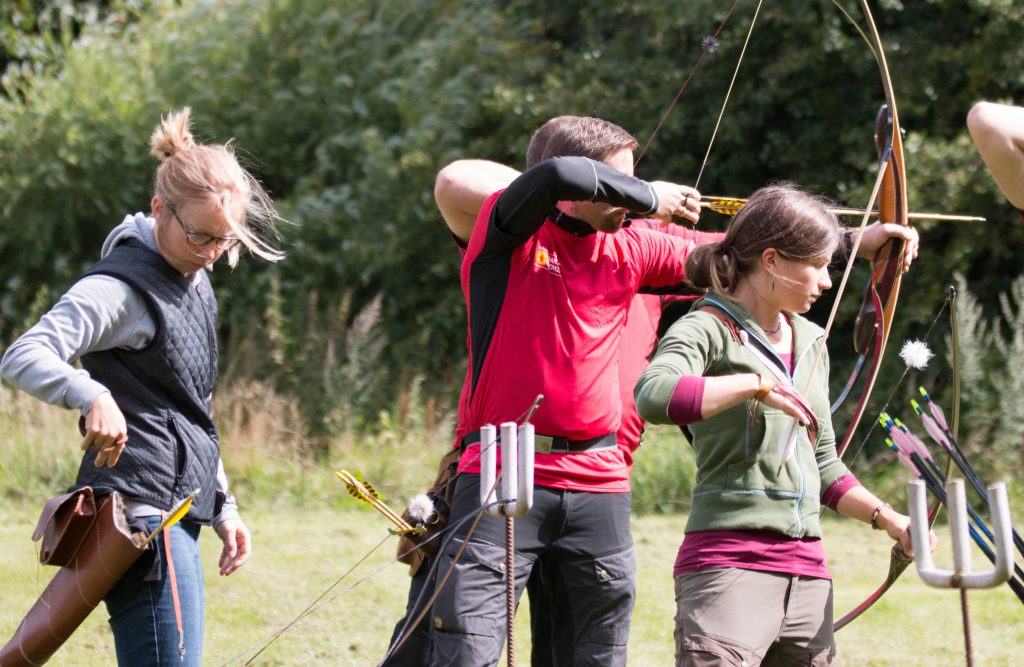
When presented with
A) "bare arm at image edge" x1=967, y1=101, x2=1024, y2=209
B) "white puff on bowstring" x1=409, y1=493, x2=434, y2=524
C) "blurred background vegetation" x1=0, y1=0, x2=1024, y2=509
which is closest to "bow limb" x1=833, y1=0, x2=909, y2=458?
"bare arm at image edge" x1=967, y1=101, x2=1024, y2=209

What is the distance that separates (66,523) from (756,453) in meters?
1.39

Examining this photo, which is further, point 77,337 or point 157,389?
point 157,389

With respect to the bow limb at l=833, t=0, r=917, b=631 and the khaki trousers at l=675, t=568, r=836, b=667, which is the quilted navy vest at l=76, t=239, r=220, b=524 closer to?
the khaki trousers at l=675, t=568, r=836, b=667

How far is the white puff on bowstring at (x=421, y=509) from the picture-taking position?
288cm

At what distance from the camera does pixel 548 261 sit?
2.86 meters

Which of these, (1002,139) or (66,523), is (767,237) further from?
(66,523)

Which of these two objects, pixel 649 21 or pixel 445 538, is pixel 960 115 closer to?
pixel 649 21

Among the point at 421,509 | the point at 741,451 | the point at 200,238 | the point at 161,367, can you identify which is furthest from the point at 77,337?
the point at 741,451

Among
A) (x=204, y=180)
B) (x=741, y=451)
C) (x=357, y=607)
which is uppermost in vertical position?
(x=204, y=180)

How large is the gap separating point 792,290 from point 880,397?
554 centimetres

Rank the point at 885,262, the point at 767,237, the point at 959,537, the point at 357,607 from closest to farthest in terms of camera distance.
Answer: the point at 959,537 → the point at 767,237 → the point at 885,262 → the point at 357,607

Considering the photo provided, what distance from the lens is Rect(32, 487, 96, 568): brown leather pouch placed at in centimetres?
263

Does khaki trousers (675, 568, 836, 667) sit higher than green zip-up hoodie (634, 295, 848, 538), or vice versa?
green zip-up hoodie (634, 295, 848, 538)

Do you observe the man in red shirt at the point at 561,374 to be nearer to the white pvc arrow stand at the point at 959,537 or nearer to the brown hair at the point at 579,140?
the brown hair at the point at 579,140
